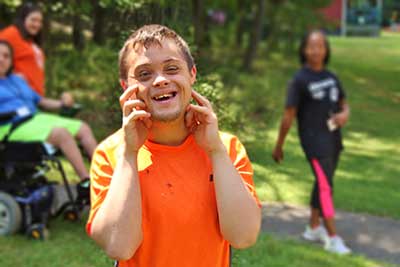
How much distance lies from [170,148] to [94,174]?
11.0 inches

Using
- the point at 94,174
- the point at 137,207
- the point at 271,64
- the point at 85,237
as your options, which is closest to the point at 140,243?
the point at 137,207

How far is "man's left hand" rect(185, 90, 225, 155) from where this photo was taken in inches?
79.4

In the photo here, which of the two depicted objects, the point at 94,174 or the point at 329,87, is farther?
the point at 329,87

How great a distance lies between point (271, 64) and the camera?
20.6m

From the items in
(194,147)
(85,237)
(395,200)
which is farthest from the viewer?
(395,200)

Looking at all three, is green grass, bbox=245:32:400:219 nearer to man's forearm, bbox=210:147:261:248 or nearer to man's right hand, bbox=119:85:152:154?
man's forearm, bbox=210:147:261:248

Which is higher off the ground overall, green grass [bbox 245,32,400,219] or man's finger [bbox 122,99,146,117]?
man's finger [bbox 122,99,146,117]

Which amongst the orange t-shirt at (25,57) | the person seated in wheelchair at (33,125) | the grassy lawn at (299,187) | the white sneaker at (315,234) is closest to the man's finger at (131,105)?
the grassy lawn at (299,187)

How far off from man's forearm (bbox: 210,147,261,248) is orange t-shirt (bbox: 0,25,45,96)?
187 inches

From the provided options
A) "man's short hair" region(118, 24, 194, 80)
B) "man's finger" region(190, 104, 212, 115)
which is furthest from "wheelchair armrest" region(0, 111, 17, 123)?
"man's finger" region(190, 104, 212, 115)

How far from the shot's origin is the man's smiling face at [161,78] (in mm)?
1991

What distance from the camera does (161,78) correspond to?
6.55 feet

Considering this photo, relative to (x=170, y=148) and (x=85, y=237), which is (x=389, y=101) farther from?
(x=170, y=148)

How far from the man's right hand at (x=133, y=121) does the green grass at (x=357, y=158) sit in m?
1.39
